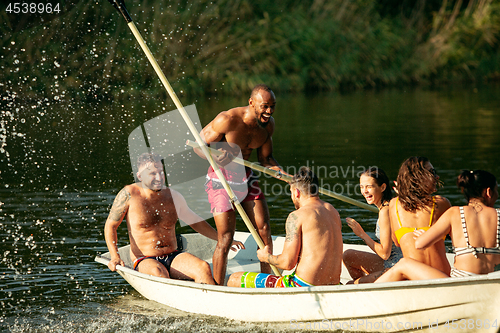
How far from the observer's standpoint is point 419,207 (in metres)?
4.87

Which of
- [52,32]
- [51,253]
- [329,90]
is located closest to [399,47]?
[329,90]

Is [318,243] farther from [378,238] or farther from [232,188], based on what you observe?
[232,188]

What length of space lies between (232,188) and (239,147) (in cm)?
41

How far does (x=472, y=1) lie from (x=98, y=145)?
26.9m

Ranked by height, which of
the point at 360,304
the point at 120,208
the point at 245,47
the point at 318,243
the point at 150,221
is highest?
the point at 245,47

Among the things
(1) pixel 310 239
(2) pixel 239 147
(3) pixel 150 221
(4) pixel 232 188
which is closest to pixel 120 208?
(3) pixel 150 221

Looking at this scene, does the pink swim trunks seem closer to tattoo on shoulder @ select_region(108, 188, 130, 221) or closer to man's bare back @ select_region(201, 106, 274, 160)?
man's bare back @ select_region(201, 106, 274, 160)

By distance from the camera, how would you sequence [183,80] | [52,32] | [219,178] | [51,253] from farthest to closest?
[183,80] < [52,32] < [51,253] < [219,178]

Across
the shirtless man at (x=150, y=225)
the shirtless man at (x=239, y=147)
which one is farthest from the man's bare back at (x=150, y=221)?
the shirtless man at (x=239, y=147)

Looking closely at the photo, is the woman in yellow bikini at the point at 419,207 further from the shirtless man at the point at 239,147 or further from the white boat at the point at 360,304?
the shirtless man at the point at 239,147

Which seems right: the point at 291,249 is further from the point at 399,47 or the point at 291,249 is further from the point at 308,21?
the point at 399,47

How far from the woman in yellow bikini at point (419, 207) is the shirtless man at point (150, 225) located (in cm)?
192

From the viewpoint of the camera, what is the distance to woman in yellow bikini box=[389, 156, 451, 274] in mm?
4805

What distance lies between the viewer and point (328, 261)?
493cm
